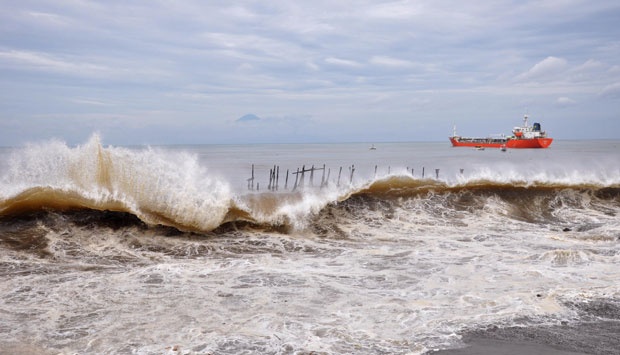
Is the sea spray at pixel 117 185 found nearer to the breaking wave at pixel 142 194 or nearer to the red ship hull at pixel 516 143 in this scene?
the breaking wave at pixel 142 194

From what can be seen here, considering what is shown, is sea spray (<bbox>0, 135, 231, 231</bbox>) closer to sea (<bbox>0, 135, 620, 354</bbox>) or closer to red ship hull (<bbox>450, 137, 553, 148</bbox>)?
sea (<bbox>0, 135, 620, 354</bbox>)

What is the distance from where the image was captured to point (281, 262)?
10688mm

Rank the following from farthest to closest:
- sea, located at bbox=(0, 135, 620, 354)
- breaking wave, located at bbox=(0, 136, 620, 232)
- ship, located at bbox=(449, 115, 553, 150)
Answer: ship, located at bbox=(449, 115, 553, 150) < breaking wave, located at bbox=(0, 136, 620, 232) < sea, located at bbox=(0, 135, 620, 354)

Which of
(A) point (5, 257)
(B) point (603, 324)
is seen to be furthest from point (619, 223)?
(A) point (5, 257)

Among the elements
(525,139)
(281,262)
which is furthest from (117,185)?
(525,139)

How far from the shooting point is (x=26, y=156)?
1502 cm

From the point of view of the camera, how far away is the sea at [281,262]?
6.42 meters

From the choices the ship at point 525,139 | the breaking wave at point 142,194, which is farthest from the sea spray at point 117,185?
the ship at point 525,139

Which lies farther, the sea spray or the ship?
the ship

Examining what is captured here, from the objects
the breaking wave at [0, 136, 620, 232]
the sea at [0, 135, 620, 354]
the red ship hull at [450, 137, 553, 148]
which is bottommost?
the sea at [0, 135, 620, 354]

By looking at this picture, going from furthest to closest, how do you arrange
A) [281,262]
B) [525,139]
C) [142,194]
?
1. [525,139]
2. [142,194]
3. [281,262]

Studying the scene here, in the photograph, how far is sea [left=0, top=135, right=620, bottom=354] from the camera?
642 cm

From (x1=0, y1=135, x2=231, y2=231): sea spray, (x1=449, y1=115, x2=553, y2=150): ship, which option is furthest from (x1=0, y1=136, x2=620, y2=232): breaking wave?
(x1=449, y1=115, x2=553, y2=150): ship

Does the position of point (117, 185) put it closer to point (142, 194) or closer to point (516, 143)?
point (142, 194)
